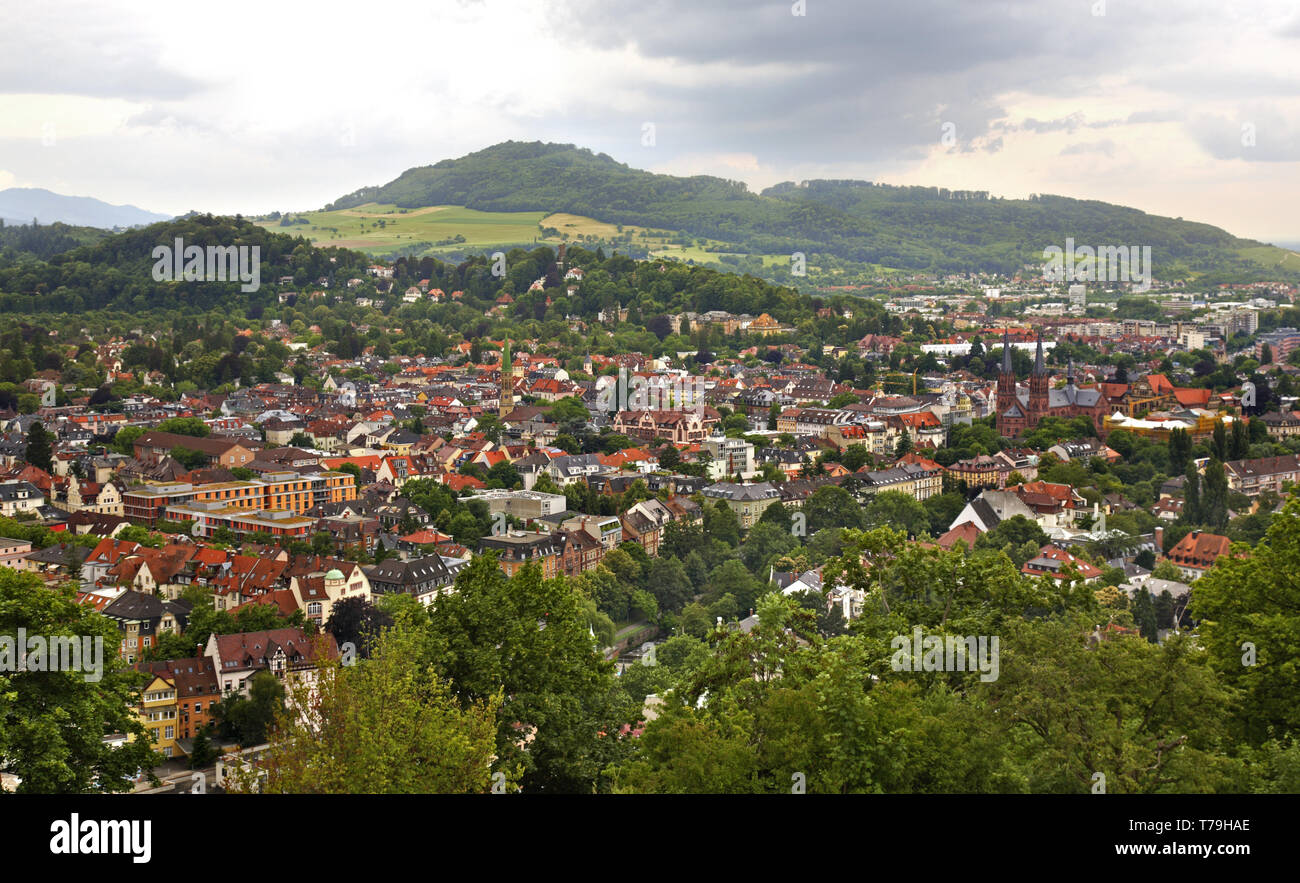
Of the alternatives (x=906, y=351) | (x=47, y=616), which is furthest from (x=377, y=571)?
(x=906, y=351)

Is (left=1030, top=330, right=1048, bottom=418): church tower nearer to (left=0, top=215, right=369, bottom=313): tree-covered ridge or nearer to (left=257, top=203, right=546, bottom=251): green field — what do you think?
(left=0, top=215, right=369, bottom=313): tree-covered ridge

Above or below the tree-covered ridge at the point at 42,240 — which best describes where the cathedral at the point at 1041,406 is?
below

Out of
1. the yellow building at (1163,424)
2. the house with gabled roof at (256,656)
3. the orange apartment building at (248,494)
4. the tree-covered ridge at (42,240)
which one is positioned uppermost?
the tree-covered ridge at (42,240)

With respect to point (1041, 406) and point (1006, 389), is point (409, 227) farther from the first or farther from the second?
point (1041, 406)

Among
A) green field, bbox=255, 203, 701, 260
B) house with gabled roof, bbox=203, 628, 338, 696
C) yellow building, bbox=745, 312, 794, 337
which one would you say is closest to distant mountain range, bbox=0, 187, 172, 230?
green field, bbox=255, 203, 701, 260
